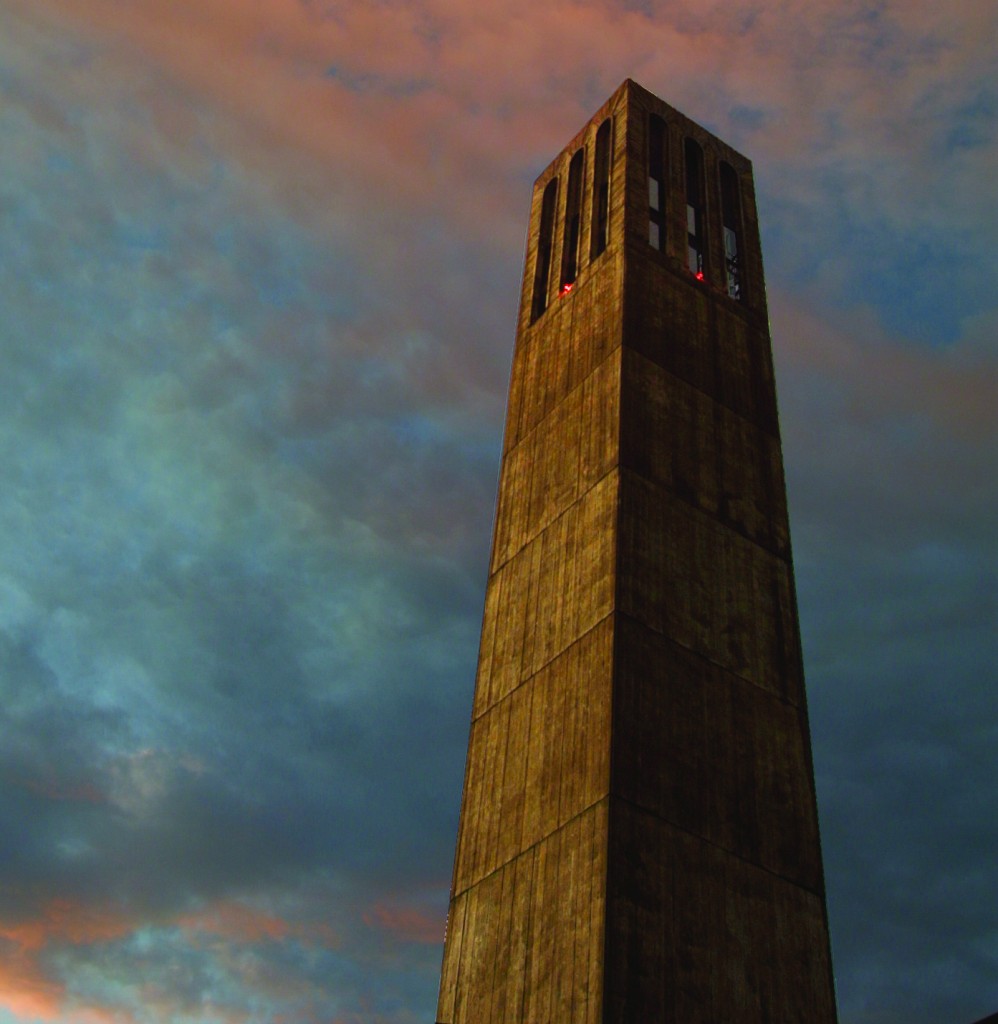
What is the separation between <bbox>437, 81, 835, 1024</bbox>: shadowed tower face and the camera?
2045 cm

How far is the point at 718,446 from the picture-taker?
92.3 feet

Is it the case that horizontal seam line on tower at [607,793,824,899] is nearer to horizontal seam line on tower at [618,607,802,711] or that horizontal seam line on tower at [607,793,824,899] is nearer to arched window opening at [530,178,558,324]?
horizontal seam line on tower at [618,607,802,711]

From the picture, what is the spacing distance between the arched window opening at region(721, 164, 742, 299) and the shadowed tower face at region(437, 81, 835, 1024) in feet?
0.59

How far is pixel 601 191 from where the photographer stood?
33.8m

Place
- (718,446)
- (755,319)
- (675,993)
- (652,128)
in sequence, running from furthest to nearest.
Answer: (652,128), (755,319), (718,446), (675,993)

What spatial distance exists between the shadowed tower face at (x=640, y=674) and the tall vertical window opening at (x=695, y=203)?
0.62 ft

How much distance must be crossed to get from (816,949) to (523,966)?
534 cm

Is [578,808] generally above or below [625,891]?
above

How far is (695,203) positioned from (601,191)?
2757 millimetres

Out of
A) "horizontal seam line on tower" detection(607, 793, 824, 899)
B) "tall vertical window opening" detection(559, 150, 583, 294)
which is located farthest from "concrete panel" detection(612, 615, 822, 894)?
"tall vertical window opening" detection(559, 150, 583, 294)

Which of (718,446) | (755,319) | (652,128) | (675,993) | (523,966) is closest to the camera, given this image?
(675,993)

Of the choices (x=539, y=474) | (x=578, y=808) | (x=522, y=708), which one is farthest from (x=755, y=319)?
(x=578, y=808)

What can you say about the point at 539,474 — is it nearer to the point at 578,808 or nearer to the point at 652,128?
the point at 578,808

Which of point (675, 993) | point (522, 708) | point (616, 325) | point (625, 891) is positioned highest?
point (616, 325)
